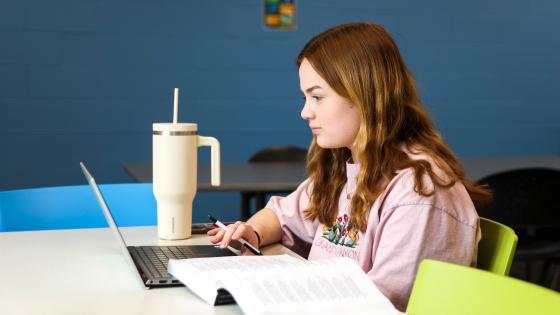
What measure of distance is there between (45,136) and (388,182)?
9.79 ft

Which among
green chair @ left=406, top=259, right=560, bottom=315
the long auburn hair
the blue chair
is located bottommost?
the blue chair

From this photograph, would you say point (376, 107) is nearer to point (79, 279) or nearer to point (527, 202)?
point (79, 279)

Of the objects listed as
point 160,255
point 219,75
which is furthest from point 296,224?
point 219,75

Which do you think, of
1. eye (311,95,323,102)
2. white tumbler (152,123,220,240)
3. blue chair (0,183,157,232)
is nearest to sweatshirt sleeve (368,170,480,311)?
eye (311,95,323,102)

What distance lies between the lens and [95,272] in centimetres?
125

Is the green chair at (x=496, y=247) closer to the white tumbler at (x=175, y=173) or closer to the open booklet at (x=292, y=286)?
the open booklet at (x=292, y=286)

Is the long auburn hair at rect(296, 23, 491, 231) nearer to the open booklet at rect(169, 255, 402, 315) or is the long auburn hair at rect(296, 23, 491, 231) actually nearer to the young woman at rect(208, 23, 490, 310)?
the young woman at rect(208, 23, 490, 310)

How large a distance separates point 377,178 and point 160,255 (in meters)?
0.43

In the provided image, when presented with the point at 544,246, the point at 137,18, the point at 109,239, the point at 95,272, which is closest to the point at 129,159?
the point at 137,18

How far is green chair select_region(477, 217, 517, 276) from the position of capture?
1263 mm

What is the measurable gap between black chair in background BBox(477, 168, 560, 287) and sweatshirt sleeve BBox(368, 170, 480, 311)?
4.68ft

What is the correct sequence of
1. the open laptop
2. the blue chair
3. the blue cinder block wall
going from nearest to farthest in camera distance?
the open laptop, the blue chair, the blue cinder block wall

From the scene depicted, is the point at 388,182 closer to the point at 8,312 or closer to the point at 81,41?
the point at 8,312

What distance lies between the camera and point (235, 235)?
4.74 ft
